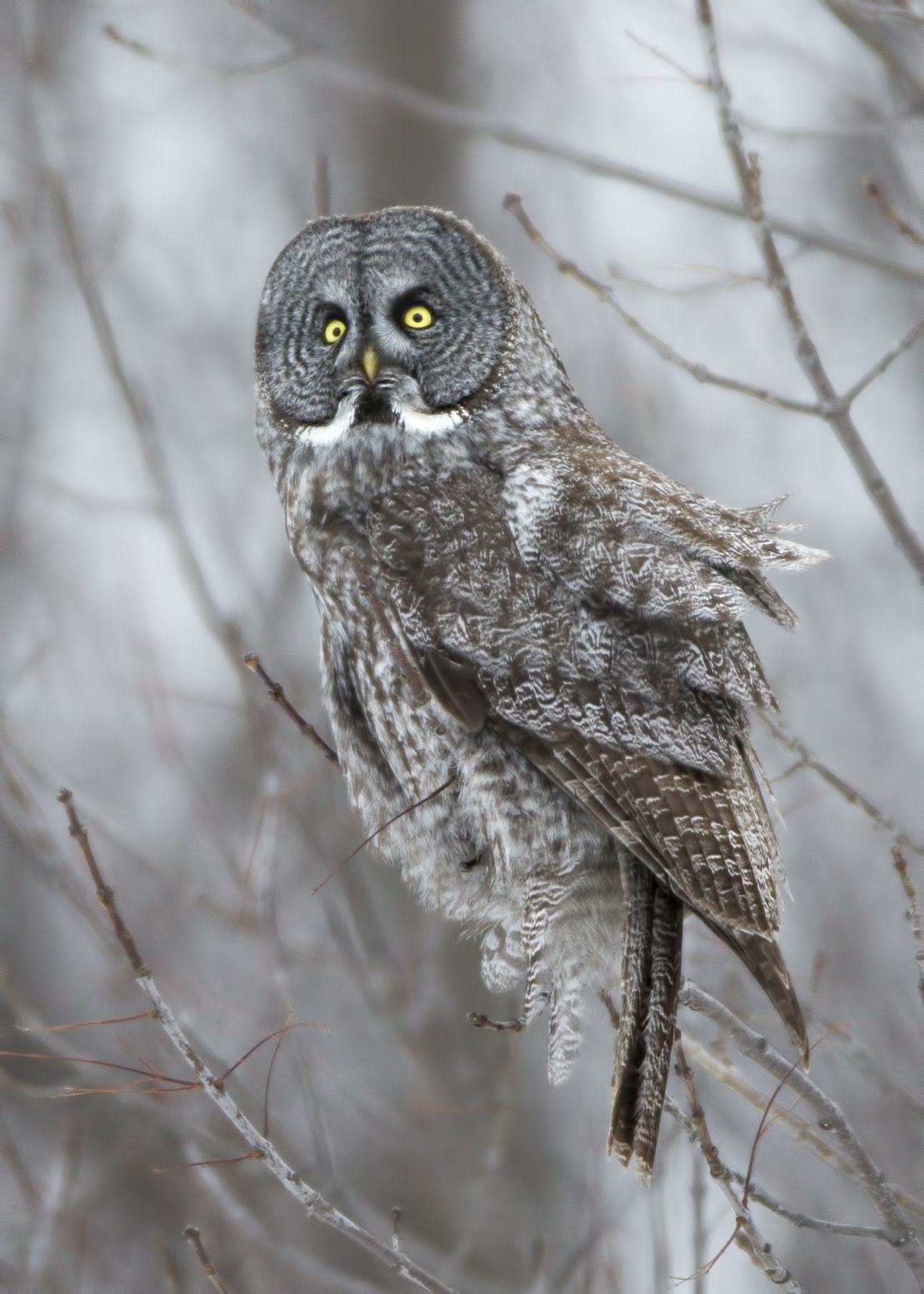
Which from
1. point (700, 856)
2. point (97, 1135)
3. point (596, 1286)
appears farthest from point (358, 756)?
point (97, 1135)

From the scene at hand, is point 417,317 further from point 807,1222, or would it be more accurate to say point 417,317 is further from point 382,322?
point 807,1222

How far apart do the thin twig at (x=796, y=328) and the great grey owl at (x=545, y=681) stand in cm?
39

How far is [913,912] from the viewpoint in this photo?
2.30 m

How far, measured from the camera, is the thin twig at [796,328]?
8.41 ft

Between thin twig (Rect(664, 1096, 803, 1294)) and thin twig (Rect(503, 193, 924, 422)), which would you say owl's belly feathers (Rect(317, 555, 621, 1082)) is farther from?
thin twig (Rect(503, 193, 924, 422))

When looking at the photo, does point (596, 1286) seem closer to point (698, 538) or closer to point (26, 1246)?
point (26, 1246)

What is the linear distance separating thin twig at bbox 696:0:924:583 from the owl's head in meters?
0.84

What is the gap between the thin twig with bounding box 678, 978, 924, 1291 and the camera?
7.57 feet

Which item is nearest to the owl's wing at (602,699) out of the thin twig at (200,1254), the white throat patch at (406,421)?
the white throat patch at (406,421)

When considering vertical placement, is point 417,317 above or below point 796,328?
above

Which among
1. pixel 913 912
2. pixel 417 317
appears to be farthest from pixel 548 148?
pixel 913 912

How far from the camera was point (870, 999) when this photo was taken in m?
5.16

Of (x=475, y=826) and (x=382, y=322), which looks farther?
(x=382, y=322)

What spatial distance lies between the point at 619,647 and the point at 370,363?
91 cm
